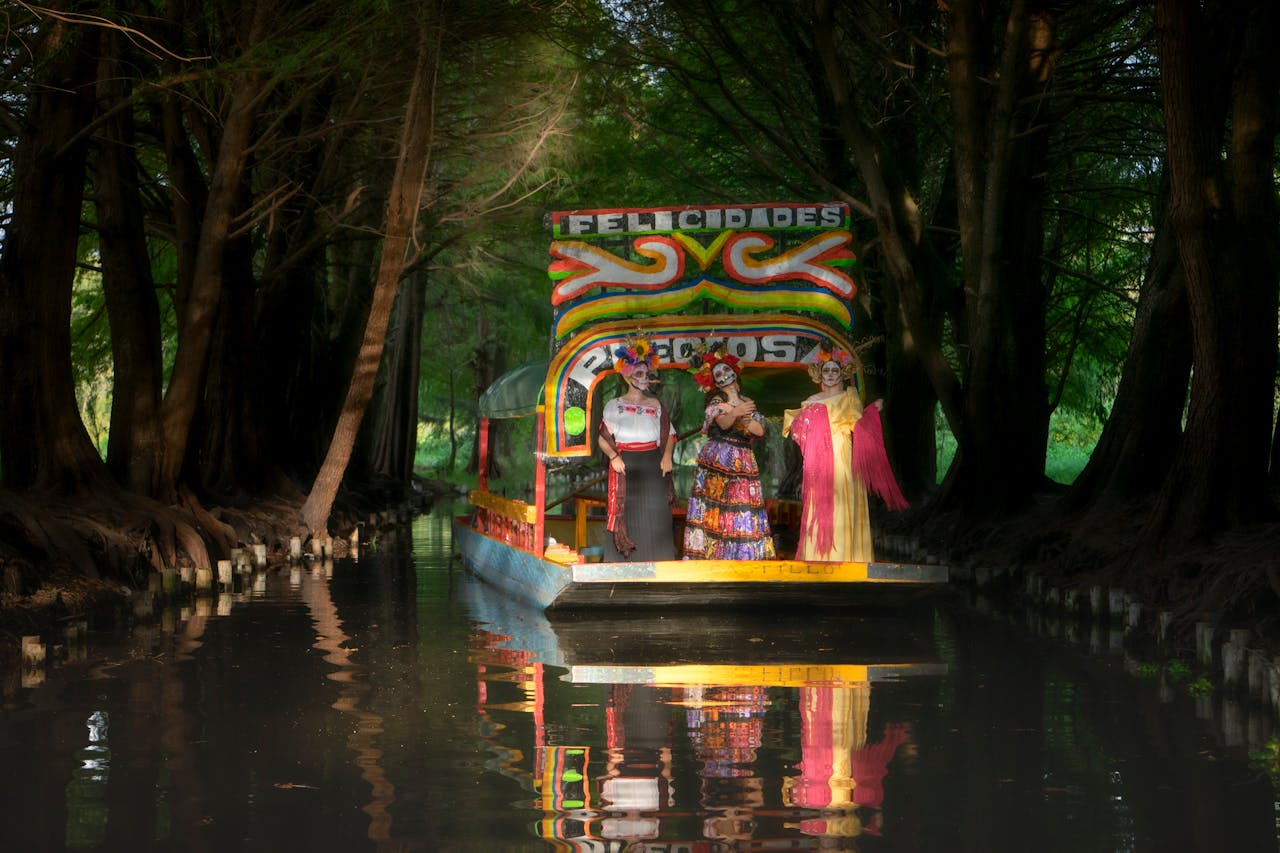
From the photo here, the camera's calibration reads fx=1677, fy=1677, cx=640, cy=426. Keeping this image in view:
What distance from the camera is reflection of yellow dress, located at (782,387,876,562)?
15391 mm

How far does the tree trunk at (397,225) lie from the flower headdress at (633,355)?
5.26 m

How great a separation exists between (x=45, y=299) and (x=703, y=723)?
10248 mm

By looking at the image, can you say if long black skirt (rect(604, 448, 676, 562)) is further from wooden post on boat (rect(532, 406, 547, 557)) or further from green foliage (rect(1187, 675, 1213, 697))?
green foliage (rect(1187, 675, 1213, 697))

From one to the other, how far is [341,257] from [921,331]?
16.8 m

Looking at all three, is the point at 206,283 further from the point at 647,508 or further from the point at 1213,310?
the point at 1213,310

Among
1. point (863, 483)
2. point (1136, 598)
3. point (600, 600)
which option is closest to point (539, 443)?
point (600, 600)

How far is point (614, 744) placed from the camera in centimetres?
855

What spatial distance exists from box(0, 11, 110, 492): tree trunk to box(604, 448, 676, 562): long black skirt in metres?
5.43

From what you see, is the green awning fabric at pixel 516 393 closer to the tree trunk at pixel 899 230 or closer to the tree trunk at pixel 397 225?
the tree trunk at pixel 397 225

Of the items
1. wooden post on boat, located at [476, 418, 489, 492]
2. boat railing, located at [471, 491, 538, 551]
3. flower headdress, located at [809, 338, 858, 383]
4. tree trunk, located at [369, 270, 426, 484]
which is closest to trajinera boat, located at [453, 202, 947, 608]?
flower headdress, located at [809, 338, 858, 383]

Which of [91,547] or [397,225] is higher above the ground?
[397,225]

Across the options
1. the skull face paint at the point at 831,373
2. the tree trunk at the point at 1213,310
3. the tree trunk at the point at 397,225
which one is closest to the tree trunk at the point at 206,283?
the tree trunk at the point at 397,225

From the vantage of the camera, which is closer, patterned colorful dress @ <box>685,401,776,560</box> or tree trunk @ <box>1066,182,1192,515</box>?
patterned colorful dress @ <box>685,401,776,560</box>

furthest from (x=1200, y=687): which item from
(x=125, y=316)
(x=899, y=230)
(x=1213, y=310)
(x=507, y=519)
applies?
(x=125, y=316)
